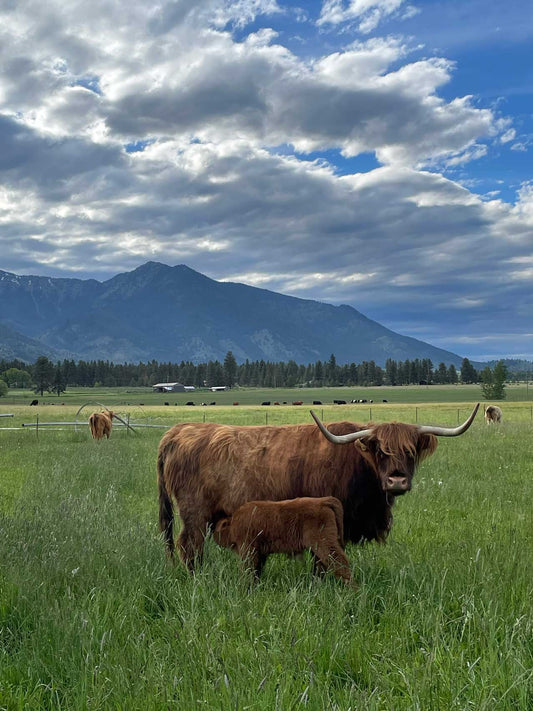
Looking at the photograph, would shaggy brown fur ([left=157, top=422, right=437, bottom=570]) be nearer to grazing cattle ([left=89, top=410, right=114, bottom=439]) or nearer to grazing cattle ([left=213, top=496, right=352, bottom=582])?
grazing cattle ([left=213, top=496, right=352, bottom=582])

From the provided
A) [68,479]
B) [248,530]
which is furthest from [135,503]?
[248,530]

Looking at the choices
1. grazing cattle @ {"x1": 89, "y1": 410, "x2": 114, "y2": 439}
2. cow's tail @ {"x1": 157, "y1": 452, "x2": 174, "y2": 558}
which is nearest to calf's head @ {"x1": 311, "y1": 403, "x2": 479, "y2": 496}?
cow's tail @ {"x1": 157, "y1": 452, "x2": 174, "y2": 558}

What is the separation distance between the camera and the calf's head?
5.79 meters

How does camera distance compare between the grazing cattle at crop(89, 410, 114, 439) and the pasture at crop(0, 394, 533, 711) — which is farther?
the grazing cattle at crop(89, 410, 114, 439)

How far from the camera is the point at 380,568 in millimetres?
5715

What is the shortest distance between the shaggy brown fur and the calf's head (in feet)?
0.03

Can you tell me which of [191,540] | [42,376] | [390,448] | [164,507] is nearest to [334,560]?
[390,448]

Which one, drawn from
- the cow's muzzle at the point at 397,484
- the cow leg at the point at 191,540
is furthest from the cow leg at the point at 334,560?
the cow leg at the point at 191,540

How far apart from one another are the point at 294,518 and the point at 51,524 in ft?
11.2

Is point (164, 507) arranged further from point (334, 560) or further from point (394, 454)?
point (394, 454)

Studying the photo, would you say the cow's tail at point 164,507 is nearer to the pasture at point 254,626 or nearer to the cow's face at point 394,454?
the pasture at point 254,626

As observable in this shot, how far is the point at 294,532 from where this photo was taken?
5316mm

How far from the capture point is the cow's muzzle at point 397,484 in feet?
18.6

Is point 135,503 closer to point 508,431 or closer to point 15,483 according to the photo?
point 15,483
